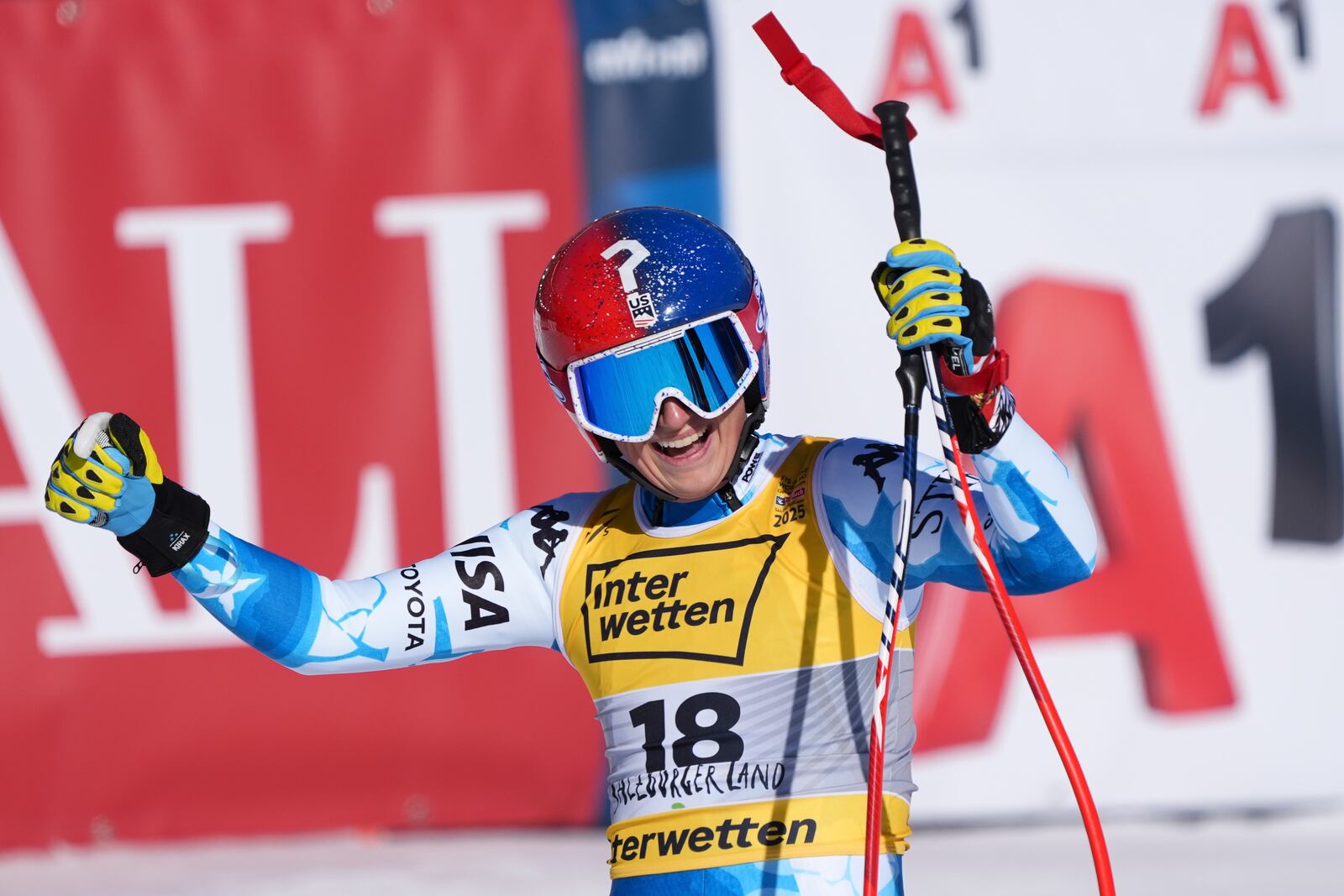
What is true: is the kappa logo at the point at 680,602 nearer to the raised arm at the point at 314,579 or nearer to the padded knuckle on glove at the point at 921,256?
the raised arm at the point at 314,579

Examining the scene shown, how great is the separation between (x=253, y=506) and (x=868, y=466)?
3150 mm

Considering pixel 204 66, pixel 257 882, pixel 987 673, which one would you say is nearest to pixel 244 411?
pixel 204 66

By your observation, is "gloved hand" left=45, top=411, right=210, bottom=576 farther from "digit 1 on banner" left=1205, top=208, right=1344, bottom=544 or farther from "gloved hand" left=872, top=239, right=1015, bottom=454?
"digit 1 on banner" left=1205, top=208, right=1344, bottom=544

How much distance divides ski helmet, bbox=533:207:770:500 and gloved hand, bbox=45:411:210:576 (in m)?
0.59

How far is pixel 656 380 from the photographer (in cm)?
223

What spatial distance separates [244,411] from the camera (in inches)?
198

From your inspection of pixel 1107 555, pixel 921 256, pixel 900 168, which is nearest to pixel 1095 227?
pixel 1107 555

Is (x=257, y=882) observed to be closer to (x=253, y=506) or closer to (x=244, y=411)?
(x=253, y=506)

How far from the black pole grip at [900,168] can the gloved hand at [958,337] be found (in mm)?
119

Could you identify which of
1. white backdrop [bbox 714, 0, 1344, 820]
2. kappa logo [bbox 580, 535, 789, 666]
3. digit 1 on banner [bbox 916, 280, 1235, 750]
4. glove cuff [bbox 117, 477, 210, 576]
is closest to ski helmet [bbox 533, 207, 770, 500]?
kappa logo [bbox 580, 535, 789, 666]

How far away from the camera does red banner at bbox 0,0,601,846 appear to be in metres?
4.96

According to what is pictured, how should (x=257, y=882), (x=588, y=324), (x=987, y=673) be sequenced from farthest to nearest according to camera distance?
(x=987, y=673), (x=257, y=882), (x=588, y=324)

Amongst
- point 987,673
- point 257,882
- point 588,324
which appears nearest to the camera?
point 588,324

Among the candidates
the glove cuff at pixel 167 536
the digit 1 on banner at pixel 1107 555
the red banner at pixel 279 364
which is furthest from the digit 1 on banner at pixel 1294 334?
the glove cuff at pixel 167 536
